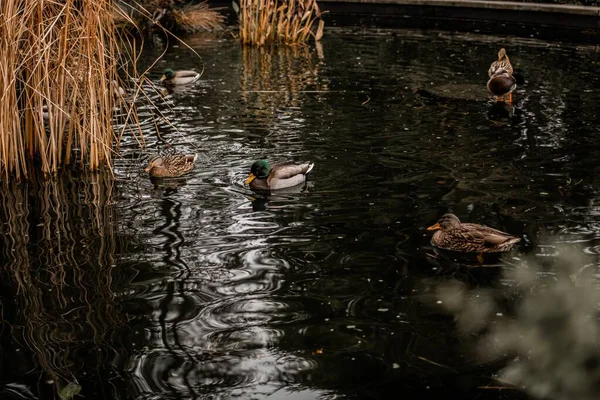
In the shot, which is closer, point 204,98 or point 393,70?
point 204,98

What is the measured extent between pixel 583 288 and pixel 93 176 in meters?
5.30

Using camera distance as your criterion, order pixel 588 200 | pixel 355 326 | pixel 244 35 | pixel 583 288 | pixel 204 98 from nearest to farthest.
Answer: pixel 355 326 < pixel 583 288 < pixel 588 200 < pixel 204 98 < pixel 244 35

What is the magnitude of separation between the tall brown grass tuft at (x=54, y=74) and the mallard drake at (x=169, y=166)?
486mm

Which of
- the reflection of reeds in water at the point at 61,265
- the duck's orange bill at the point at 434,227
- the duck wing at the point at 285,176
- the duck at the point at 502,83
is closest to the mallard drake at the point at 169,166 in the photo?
the reflection of reeds in water at the point at 61,265

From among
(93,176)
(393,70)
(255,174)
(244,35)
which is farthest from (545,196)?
(244,35)

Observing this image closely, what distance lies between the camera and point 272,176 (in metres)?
9.20

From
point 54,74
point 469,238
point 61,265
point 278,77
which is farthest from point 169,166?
point 278,77

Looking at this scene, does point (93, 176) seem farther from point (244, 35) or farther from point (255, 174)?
point (244, 35)

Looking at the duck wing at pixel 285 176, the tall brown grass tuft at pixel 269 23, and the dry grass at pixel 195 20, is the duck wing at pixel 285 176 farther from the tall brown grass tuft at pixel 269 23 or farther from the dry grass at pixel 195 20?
the dry grass at pixel 195 20

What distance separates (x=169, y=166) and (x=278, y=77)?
20.2ft

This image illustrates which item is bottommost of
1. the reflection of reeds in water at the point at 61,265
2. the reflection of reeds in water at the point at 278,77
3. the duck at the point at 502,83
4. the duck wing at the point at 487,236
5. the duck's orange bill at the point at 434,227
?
the reflection of reeds in water at the point at 61,265

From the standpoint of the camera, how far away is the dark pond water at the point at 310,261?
5488 mm

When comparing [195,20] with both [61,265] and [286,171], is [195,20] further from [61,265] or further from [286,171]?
[61,265]

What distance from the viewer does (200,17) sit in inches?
838
